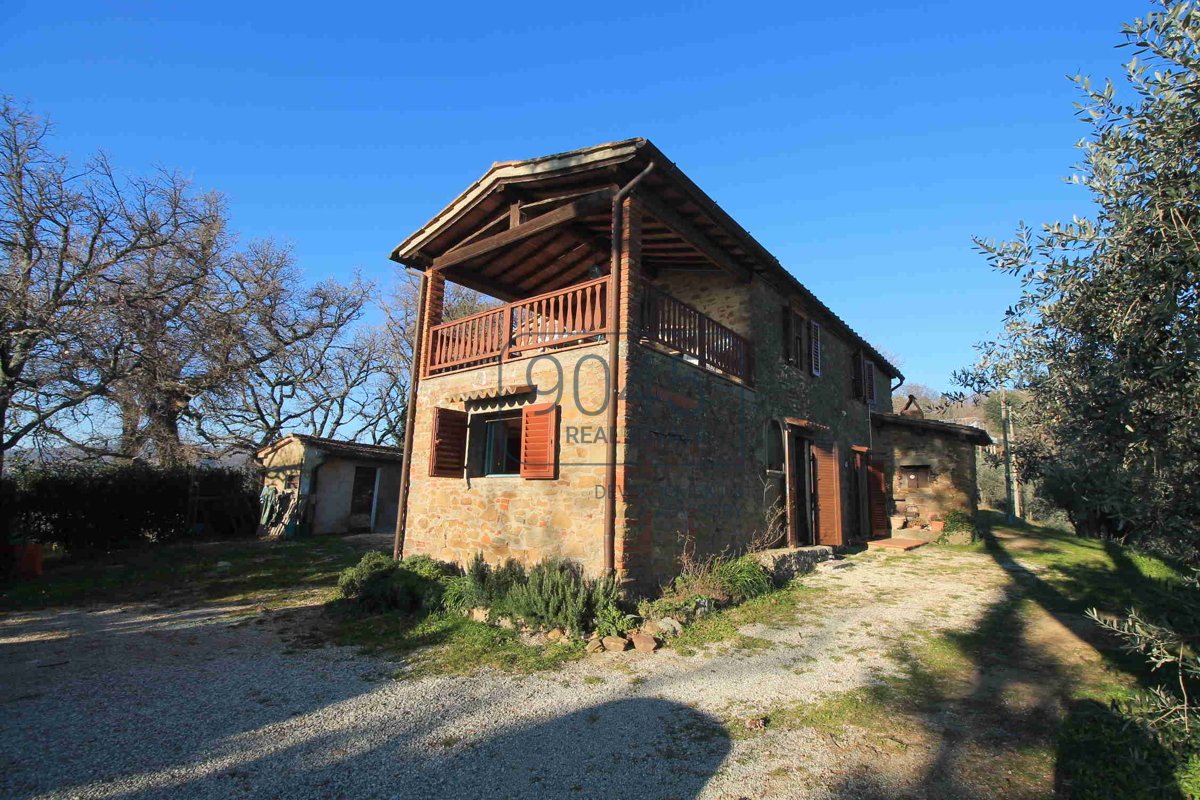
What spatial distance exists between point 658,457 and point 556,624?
2.46 metres

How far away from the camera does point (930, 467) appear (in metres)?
15.3

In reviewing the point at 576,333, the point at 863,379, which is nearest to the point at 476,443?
the point at 576,333

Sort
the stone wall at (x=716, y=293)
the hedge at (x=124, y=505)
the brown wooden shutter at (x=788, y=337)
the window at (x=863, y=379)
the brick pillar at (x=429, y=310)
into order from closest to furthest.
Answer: the brick pillar at (x=429, y=310) → the stone wall at (x=716, y=293) → the brown wooden shutter at (x=788, y=337) → the hedge at (x=124, y=505) → the window at (x=863, y=379)

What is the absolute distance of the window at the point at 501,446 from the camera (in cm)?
897

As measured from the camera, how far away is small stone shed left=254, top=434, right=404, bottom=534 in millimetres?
16594

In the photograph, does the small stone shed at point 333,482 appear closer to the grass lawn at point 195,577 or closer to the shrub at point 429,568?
the grass lawn at point 195,577

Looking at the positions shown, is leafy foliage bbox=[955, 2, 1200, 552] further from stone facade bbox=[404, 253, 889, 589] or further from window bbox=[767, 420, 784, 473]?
window bbox=[767, 420, 784, 473]

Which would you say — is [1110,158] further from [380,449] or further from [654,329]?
[380,449]

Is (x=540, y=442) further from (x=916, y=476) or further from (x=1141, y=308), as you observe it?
(x=916, y=476)

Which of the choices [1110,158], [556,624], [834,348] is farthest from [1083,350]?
[834,348]

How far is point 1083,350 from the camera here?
369 cm

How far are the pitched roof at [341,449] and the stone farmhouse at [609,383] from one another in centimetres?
743

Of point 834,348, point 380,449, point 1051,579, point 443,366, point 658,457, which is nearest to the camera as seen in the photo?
point 658,457

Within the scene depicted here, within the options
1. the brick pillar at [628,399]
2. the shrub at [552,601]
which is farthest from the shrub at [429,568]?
the brick pillar at [628,399]
